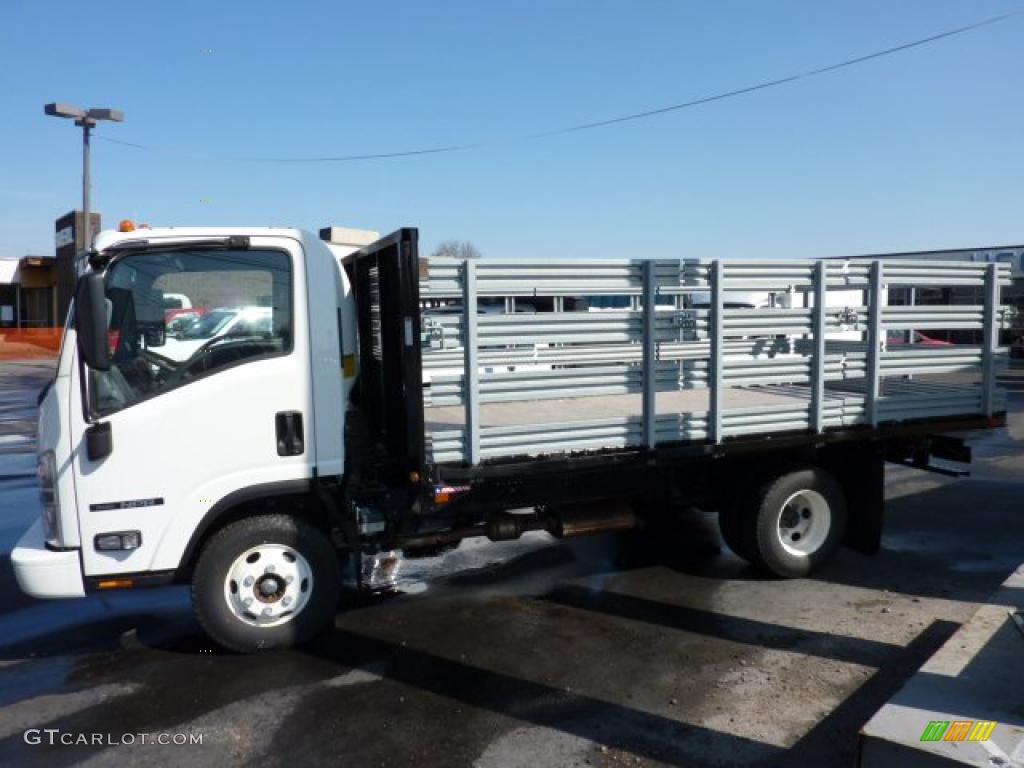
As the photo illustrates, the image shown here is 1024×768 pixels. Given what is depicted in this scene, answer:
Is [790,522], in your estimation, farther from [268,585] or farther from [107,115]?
[107,115]

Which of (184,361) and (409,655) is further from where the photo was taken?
(409,655)

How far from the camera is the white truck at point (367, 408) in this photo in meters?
4.47

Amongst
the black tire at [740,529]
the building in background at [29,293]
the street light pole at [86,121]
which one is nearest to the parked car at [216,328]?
the black tire at [740,529]

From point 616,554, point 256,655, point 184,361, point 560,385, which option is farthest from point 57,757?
point 616,554

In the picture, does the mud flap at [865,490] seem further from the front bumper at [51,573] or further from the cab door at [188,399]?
the front bumper at [51,573]

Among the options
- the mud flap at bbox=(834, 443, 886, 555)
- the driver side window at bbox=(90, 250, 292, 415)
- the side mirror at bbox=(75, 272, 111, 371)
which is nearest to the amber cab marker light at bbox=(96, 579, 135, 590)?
the driver side window at bbox=(90, 250, 292, 415)

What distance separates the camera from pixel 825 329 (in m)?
5.80

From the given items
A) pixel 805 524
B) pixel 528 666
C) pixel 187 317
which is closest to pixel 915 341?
pixel 805 524

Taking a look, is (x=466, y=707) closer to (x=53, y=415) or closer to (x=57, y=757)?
(x=57, y=757)

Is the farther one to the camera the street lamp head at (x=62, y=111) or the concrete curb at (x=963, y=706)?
the street lamp head at (x=62, y=111)

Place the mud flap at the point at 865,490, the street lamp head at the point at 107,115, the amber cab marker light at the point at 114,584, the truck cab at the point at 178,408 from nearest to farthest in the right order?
the truck cab at the point at 178,408 < the amber cab marker light at the point at 114,584 < the mud flap at the point at 865,490 < the street lamp head at the point at 107,115

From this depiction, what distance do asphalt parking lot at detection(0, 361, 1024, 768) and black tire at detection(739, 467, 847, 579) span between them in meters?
0.18

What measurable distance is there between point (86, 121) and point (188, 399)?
18945mm

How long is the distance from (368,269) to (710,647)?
3325 mm
